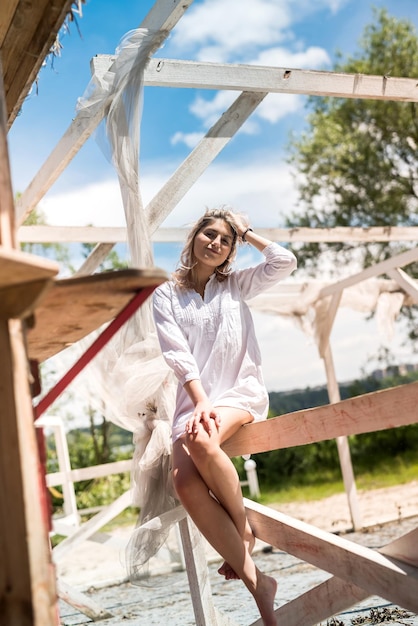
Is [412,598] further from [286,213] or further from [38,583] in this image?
[286,213]

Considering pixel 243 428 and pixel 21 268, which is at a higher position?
pixel 21 268

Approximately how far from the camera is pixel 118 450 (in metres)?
11.4

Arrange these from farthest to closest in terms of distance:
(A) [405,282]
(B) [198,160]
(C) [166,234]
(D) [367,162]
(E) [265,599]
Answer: (D) [367,162], (A) [405,282], (C) [166,234], (B) [198,160], (E) [265,599]

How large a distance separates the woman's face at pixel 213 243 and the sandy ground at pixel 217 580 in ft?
4.50

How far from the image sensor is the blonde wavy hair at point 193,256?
309 centimetres

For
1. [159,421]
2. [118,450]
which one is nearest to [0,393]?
[159,421]

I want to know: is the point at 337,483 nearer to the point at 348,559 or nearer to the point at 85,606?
the point at 85,606

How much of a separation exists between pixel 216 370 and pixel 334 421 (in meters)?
0.72

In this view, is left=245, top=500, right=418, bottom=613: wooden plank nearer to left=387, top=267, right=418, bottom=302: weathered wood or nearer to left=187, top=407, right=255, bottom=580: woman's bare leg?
left=187, top=407, right=255, bottom=580: woman's bare leg

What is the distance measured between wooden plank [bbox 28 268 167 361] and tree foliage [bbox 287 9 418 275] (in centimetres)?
1258

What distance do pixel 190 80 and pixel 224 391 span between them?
1.48 metres

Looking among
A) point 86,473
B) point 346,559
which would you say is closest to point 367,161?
point 86,473

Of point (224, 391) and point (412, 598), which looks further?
point (224, 391)

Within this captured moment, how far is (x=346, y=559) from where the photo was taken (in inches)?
90.7
